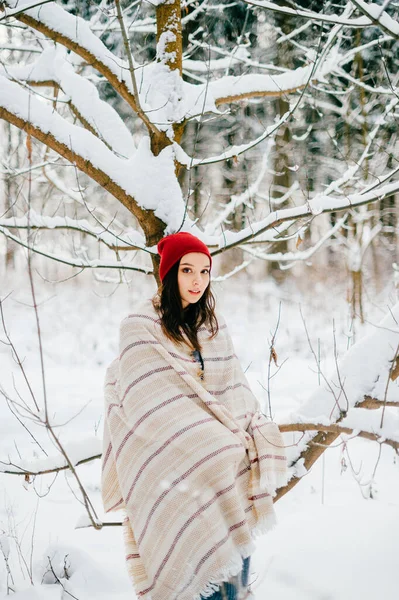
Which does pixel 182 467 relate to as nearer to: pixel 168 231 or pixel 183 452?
pixel 183 452

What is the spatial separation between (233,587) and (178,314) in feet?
3.49

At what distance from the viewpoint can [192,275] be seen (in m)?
1.95

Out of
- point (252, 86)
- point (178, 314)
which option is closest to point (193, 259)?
point (178, 314)

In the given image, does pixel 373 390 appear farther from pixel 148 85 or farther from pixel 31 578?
pixel 31 578

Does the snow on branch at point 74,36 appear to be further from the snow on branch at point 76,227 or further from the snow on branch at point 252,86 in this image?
the snow on branch at point 76,227

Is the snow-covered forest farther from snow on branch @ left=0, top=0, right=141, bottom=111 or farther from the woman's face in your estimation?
the woman's face

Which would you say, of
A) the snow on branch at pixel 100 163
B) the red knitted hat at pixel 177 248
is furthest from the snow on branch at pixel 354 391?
the snow on branch at pixel 100 163

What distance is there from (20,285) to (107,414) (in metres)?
11.9

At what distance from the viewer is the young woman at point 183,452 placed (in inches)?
66.7

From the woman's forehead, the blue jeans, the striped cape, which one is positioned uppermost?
the woman's forehead

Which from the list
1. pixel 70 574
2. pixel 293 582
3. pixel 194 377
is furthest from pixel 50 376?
pixel 194 377

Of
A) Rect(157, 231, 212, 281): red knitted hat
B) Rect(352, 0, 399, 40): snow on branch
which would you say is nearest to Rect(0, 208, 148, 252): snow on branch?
Rect(157, 231, 212, 281): red knitted hat

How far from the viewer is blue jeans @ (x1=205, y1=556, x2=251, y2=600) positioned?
66.9 inches

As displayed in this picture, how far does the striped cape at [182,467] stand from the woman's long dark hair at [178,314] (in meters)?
0.04
